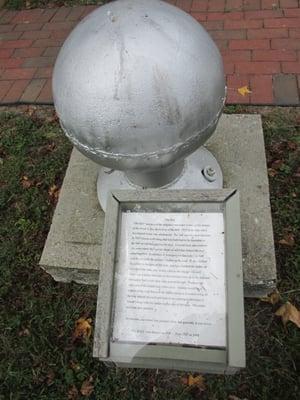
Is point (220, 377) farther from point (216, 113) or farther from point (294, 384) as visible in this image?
point (216, 113)

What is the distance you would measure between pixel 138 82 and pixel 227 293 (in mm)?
869

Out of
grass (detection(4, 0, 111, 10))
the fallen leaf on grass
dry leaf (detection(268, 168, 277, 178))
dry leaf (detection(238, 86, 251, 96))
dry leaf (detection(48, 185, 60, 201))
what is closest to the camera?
the fallen leaf on grass

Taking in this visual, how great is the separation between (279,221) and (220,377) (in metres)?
1.07

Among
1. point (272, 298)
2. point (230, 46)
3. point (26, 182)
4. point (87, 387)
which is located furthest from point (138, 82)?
point (230, 46)

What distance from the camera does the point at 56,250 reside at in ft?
7.65

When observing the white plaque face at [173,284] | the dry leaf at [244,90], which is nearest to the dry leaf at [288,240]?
the white plaque face at [173,284]

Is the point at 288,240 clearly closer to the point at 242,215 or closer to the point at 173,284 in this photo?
the point at 242,215

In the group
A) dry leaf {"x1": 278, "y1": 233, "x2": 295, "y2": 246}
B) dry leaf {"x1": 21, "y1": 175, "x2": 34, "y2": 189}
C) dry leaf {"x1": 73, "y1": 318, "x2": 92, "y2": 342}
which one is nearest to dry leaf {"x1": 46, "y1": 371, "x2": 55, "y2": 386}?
dry leaf {"x1": 73, "y1": 318, "x2": 92, "y2": 342}

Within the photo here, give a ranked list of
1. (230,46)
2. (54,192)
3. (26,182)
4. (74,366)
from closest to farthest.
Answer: (74,366), (54,192), (26,182), (230,46)

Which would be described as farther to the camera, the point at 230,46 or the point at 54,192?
the point at 230,46

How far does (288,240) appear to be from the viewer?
258 centimetres

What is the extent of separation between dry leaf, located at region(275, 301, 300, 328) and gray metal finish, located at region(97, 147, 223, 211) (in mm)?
788

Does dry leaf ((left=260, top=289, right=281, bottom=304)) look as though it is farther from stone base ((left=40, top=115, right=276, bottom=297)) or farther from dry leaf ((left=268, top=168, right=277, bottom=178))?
dry leaf ((left=268, top=168, right=277, bottom=178))

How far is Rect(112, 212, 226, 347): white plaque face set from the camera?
1.55 meters
